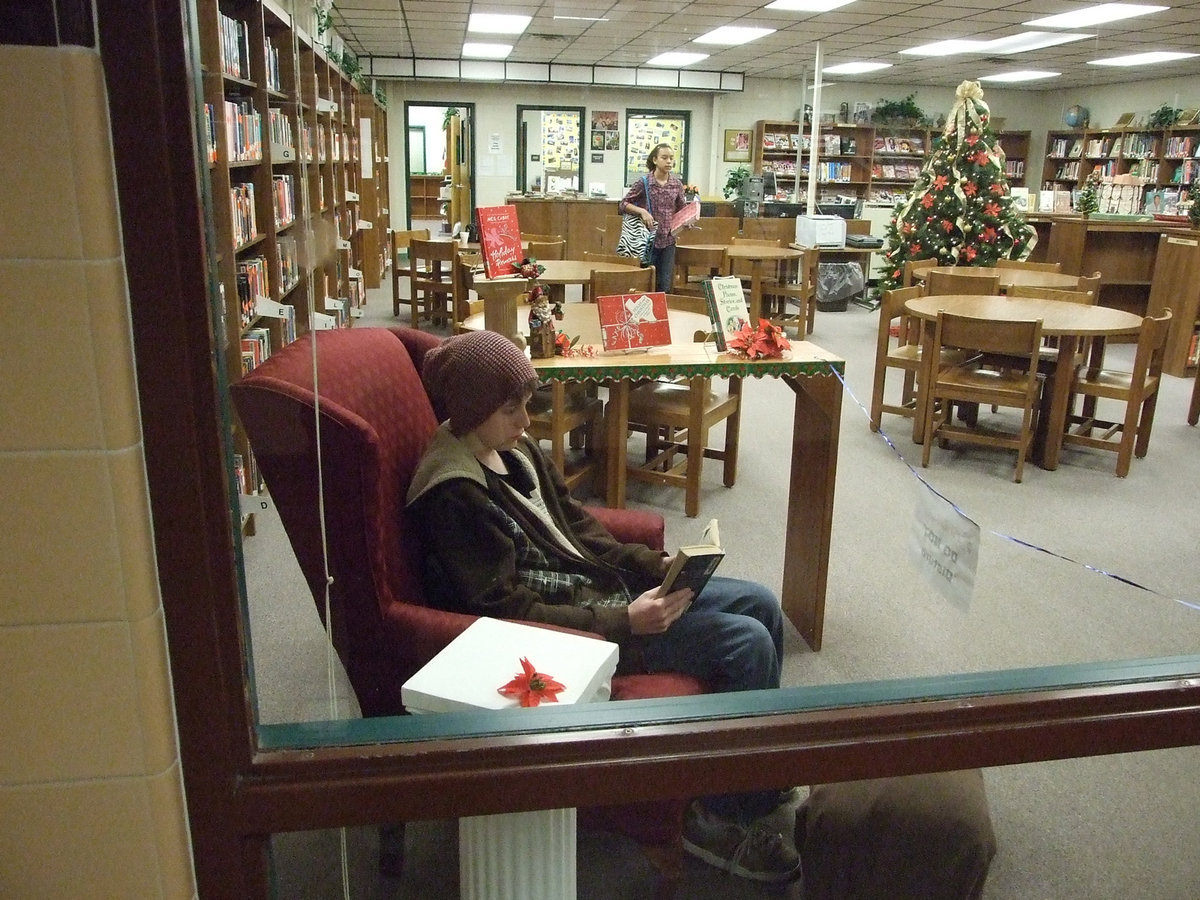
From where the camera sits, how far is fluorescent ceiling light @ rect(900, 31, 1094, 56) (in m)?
3.46

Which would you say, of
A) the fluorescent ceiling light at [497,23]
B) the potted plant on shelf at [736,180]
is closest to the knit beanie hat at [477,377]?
the fluorescent ceiling light at [497,23]

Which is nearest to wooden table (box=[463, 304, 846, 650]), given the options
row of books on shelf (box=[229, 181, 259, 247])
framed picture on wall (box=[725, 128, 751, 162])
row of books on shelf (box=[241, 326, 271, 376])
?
row of books on shelf (box=[229, 181, 259, 247])

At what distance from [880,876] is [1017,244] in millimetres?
5118

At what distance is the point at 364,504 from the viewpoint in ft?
4.30

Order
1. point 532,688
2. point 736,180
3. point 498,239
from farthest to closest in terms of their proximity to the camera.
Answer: point 736,180
point 498,239
point 532,688

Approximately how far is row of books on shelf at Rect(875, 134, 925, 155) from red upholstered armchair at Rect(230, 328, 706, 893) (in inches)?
178

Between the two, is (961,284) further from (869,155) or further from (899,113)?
(869,155)

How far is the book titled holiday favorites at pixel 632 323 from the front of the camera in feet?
8.14

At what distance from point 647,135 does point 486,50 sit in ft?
13.1

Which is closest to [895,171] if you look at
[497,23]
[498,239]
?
[497,23]

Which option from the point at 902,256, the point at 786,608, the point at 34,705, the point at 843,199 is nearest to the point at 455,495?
the point at 34,705

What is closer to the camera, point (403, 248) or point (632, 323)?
point (632, 323)

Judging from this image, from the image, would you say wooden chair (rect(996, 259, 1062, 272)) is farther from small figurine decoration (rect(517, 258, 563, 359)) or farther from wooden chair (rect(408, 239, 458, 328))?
small figurine decoration (rect(517, 258, 563, 359))

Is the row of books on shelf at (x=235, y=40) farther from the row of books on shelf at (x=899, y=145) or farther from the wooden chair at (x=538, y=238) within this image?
the row of books on shelf at (x=899, y=145)
